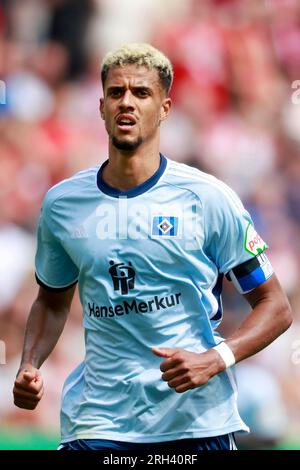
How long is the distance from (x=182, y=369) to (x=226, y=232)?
73 centimetres

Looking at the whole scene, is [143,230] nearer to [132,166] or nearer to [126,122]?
[132,166]

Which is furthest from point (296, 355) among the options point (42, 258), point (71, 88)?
point (42, 258)

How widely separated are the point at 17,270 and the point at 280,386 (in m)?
2.31

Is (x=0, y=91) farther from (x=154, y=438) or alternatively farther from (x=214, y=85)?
(x=154, y=438)

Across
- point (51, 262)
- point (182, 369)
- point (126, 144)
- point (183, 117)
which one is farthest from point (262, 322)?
point (183, 117)

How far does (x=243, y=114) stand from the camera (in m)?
9.44

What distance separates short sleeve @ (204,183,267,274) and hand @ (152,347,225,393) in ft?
1.89

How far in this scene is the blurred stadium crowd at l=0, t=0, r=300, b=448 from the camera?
8.59 meters

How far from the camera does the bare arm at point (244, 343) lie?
3.94 metres

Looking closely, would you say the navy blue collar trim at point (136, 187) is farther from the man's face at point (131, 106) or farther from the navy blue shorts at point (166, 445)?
the navy blue shorts at point (166, 445)

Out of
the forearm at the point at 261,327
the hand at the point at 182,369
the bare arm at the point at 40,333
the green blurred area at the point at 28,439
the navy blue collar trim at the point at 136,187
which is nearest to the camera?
the hand at the point at 182,369

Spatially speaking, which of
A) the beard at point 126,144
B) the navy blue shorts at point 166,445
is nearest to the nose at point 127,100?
the beard at point 126,144

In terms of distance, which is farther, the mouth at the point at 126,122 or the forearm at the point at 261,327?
the mouth at the point at 126,122

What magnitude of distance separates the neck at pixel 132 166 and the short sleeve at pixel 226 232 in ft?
1.04
